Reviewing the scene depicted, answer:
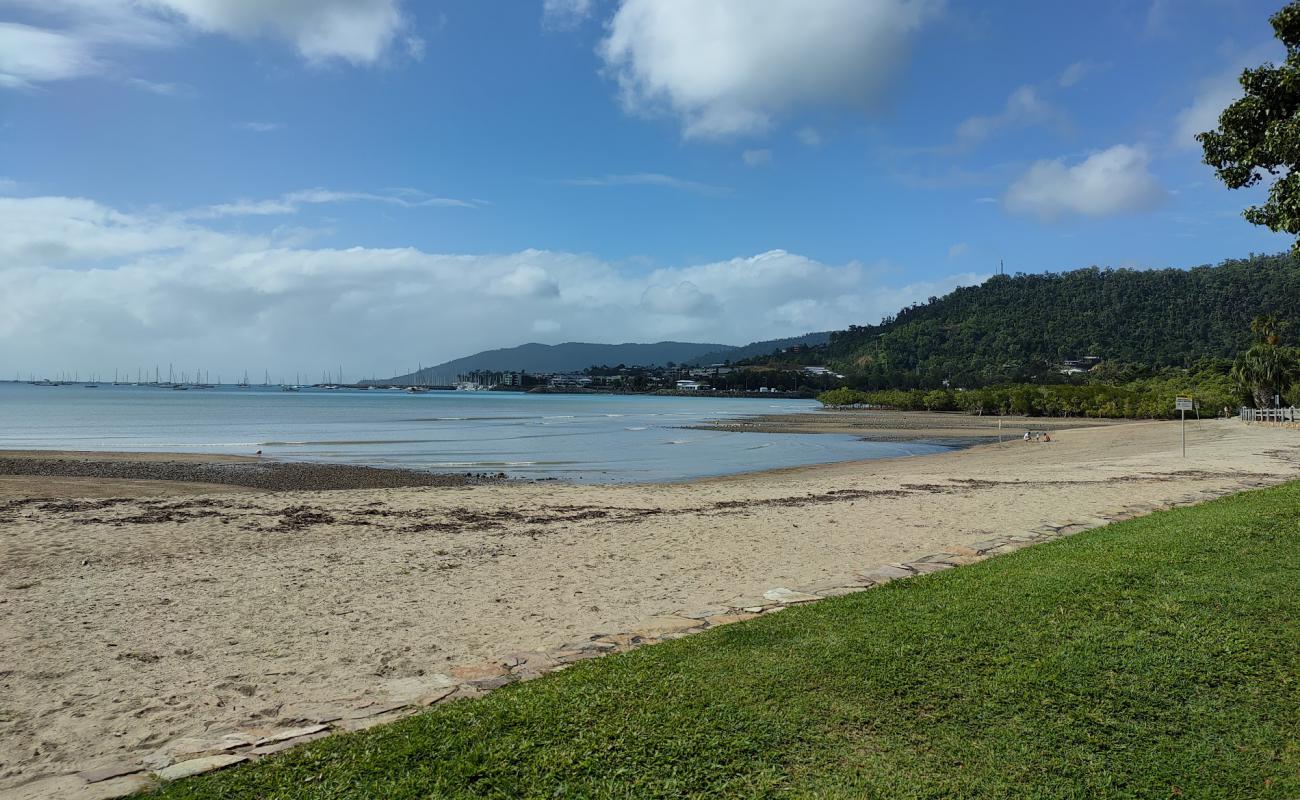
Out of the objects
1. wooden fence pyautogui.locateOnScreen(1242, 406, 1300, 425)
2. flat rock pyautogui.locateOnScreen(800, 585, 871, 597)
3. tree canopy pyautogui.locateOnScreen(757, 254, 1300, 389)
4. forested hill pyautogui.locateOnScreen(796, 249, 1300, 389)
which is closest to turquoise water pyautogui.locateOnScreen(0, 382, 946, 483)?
flat rock pyautogui.locateOnScreen(800, 585, 871, 597)

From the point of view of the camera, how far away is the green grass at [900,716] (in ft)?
12.9

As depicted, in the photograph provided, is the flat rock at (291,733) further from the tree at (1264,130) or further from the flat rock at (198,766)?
the tree at (1264,130)

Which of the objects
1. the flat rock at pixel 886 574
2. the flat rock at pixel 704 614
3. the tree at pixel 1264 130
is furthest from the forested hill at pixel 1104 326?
the flat rock at pixel 704 614

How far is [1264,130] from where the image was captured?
8906 mm

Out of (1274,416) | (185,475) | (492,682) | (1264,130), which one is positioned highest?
(1264,130)

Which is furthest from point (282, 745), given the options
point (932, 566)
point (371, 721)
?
point (932, 566)

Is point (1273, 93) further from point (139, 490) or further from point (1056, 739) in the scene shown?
point (139, 490)

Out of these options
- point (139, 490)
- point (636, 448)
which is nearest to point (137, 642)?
point (139, 490)

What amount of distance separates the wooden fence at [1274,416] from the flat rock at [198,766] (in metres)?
60.6

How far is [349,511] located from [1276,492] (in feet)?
58.3

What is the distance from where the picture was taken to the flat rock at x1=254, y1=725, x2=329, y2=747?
181 inches

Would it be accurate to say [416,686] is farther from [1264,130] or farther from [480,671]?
[1264,130]

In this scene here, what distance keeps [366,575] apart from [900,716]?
7.77 metres

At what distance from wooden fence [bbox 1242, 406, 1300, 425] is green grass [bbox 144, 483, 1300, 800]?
180 ft
